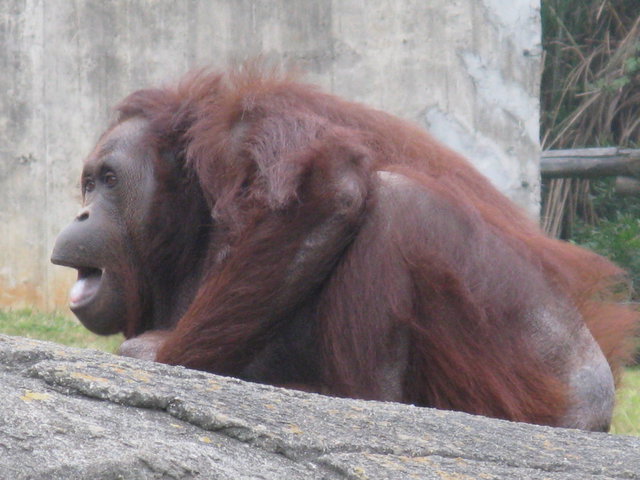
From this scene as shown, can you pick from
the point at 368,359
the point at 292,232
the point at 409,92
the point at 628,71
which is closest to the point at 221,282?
the point at 292,232

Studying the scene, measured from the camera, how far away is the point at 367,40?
22.2ft

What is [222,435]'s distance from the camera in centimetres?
169

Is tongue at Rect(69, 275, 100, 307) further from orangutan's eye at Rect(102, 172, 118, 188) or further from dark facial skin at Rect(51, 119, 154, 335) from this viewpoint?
orangutan's eye at Rect(102, 172, 118, 188)

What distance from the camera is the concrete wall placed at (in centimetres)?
669

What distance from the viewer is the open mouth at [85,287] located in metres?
3.38

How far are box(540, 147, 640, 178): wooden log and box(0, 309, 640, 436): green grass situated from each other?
6.65ft

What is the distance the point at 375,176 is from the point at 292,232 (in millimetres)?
272

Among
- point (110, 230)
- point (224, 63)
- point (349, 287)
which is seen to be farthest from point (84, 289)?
point (224, 63)

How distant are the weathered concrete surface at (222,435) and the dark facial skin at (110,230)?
1.16m

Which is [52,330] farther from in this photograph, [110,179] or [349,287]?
[349,287]

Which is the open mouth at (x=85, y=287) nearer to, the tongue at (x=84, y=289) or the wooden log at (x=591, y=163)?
the tongue at (x=84, y=289)

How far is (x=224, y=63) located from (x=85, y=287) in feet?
11.5

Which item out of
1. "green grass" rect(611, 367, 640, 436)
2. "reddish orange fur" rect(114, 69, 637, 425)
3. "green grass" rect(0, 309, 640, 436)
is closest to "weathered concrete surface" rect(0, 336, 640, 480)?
"reddish orange fur" rect(114, 69, 637, 425)

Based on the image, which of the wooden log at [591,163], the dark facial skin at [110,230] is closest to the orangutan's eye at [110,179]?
the dark facial skin at [110,230]
